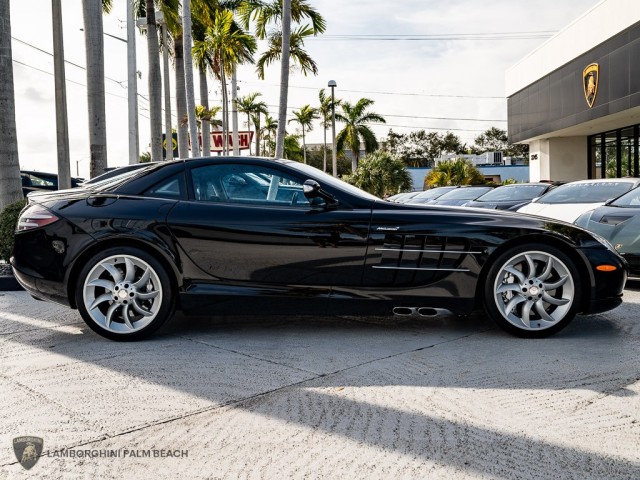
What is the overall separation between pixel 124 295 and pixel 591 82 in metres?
25.0

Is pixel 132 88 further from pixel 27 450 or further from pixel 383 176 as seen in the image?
pixel 27 450

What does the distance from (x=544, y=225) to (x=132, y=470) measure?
3504 mm

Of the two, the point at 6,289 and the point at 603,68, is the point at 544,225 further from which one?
the point at 603,68

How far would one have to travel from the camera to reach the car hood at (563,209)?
925 cm

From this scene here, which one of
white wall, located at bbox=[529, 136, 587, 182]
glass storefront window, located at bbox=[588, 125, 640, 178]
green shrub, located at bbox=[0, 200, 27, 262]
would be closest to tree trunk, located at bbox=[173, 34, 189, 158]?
green shrub, located at bbox=[0, 200, 27, 262]

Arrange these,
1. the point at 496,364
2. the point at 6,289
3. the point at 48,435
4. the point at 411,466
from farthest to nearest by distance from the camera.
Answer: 1. the point at 6,289
2. the point at 496,364
3. the point at 48,435
4. the point at 411,466

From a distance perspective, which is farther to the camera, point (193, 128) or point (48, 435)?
point (193, 128)

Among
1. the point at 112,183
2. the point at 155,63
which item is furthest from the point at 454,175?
the point at 112,183

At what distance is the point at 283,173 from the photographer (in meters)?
5.22

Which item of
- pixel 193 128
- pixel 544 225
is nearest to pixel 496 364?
pixel 544 225

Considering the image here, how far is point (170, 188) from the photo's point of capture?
5.27 m

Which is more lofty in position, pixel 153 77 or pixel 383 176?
pixel 153 77

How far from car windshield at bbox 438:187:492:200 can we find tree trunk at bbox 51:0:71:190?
947cm

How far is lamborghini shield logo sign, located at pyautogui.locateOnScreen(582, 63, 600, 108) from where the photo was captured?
2553 cm
